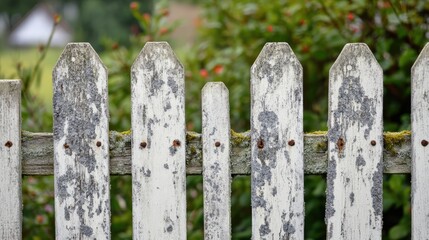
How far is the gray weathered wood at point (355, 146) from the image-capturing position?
1.88 meters

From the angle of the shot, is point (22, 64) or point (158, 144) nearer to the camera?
point (158, 144)

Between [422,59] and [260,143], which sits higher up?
[422,59]

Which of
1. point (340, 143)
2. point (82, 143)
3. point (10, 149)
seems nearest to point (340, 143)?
point (340, 143)

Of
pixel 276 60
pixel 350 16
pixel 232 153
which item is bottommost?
pixel 232 153

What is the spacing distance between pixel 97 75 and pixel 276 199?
0.64 meters

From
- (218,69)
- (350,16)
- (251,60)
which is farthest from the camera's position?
(251,60)

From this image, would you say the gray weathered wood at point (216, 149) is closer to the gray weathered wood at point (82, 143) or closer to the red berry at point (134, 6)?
the gray weathered wood at point (82, 143)

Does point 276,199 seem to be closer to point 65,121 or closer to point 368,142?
point 368,142

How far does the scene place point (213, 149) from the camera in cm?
189

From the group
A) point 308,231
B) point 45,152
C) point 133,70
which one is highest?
point 133,70

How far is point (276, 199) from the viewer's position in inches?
75.2

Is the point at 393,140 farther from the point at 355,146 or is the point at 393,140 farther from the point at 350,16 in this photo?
the point at 350,16

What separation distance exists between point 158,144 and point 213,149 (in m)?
0.16

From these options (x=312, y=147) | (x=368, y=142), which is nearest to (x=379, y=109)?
(x=368, y=142)
